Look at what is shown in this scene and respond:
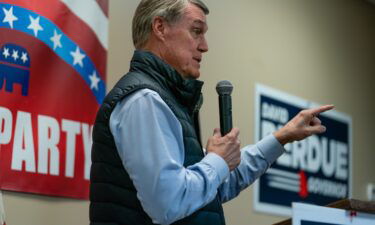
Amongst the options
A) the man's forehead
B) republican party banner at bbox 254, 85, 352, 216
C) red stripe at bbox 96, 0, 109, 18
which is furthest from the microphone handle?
republican party banner at bbox 254, 85, 352, 216

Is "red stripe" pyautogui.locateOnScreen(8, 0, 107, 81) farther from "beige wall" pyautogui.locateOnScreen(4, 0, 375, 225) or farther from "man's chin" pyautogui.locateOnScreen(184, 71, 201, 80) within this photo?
"man's chin" pyautogui.locateOnScreen(184, 71, 201, 80)

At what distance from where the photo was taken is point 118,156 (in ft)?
5.24

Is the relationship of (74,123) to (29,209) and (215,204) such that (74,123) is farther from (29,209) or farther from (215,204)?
Answer: (215,204)

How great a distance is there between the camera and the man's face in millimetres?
1788

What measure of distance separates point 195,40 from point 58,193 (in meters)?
1.25

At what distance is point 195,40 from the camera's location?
1800mm

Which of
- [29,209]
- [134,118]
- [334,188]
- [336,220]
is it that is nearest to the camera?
[134,118]

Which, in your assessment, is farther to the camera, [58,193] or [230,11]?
[230,11]

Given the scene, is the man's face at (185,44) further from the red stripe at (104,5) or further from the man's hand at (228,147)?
the red stripe at (104,5)

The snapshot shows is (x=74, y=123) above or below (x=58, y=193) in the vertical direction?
above

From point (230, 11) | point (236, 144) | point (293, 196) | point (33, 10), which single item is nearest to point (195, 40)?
point (236, 144)

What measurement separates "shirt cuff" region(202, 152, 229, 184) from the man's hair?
1.30 ft

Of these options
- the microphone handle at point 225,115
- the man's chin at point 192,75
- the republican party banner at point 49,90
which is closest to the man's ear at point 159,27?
the man's chin at point 192,75

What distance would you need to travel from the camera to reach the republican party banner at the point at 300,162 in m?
4.04
